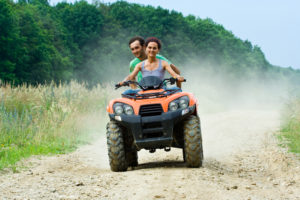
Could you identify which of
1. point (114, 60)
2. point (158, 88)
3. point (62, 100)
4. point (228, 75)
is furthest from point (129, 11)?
point (158, 88)

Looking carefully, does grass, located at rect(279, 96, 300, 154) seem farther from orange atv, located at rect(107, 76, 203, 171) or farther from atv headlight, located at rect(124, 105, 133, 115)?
atv headlight, located at rect(124, 105, 133, 115)

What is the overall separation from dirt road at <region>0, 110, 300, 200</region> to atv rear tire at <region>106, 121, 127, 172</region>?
0.26 metres

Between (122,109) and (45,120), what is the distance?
5.64 meters

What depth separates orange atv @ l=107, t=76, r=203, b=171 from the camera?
269 inches

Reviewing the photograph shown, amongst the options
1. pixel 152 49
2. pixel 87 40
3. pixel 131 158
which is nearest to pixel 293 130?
pixel 131 158

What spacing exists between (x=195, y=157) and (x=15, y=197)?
2697 millimetres

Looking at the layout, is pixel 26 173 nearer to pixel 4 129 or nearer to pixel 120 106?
pixel 120 106

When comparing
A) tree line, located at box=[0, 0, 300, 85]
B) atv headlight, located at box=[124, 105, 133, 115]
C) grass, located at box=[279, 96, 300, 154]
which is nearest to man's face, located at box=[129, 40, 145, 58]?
atv headlight, located at box=[124, 105, 133, 115]

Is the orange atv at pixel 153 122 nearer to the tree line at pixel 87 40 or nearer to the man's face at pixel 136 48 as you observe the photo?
the man's face at pixel 136 48

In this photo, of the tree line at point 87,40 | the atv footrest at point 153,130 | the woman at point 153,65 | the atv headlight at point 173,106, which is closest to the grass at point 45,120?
the atv footrest at point 153,130

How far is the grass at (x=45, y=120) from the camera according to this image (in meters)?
10.0

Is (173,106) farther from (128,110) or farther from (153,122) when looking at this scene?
(128,110)

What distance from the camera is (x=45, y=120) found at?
12156 mm

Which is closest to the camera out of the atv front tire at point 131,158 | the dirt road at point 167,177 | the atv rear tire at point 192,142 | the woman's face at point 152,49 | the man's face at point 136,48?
the dirt road at point 167,177
